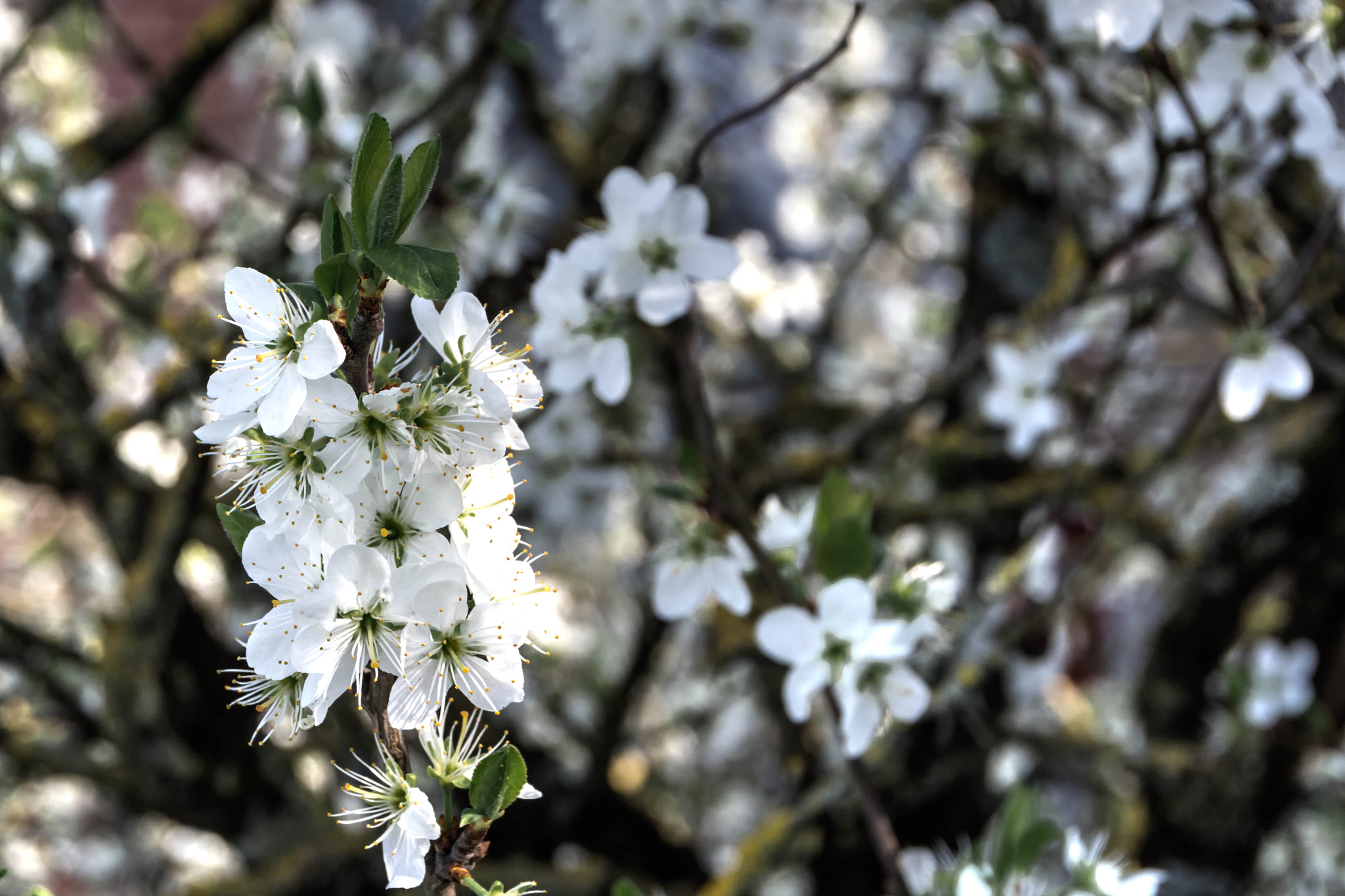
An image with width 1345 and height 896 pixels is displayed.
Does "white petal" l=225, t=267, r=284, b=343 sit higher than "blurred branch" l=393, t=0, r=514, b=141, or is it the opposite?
"white petal" l=225, t=267, r=284, b=343

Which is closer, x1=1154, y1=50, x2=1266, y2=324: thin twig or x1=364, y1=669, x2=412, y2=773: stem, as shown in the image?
x1=364, y1=669, x2=412, y2=773: stem

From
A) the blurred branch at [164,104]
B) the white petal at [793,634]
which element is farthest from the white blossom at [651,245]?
the blurred branch at [164,104]

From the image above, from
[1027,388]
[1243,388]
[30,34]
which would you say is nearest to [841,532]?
[1243,388]

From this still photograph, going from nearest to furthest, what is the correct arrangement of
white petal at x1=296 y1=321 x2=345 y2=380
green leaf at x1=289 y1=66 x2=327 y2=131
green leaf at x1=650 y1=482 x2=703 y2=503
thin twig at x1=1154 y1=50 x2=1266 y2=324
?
white petal at x1=296 y1=321 x2=345 y2=380 < green leaf at x1=650 y1=482 x2=703 y2=503 < thin twig at x1=1154 y1=50 x2=1266 y2=324 < green leaf at x1=289 y1=66 x2=327 y2=131

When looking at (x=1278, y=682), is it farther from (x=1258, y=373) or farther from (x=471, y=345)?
(x=471, y=345)

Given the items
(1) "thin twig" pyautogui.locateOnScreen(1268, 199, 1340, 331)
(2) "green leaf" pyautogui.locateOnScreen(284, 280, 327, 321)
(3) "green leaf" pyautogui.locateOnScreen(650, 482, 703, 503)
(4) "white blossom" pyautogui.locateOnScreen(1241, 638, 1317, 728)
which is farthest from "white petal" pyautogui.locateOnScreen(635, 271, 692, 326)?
(4) "white blossom" pyautogui.locateOnScreen(1241, 638, 1317, 728)

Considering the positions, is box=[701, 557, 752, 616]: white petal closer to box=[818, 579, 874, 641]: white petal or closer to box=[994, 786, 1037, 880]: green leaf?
box=[818, 579, 874, 641]: white petal
